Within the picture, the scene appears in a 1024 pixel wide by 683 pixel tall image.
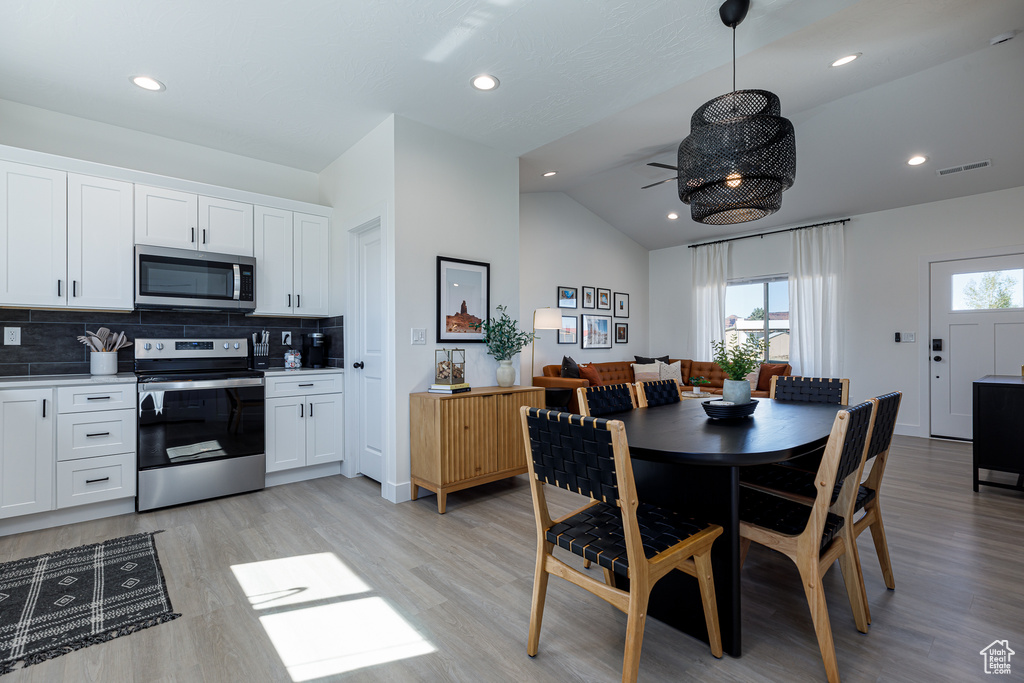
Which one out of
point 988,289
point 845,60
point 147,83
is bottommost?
point 988,289

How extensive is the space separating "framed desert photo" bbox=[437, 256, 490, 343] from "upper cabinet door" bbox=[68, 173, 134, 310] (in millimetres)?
2211

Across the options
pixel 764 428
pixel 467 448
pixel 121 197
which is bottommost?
pixel 467 448

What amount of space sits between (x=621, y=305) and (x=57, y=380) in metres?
6.51

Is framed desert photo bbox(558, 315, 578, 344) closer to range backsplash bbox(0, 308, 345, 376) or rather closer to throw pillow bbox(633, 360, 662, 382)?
throw pillow bbox(633, 360, 662, 382)

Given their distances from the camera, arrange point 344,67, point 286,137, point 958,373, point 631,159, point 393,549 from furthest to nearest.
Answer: point 958,373
point 631,159
point 286,137
point 344,67
point 393,549

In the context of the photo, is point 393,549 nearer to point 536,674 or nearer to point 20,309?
point 536,674

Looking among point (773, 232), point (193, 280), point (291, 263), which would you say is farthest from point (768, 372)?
point (193, 280)

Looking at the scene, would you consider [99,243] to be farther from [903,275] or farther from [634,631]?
[903,275]

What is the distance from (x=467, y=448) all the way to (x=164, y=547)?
183 cm

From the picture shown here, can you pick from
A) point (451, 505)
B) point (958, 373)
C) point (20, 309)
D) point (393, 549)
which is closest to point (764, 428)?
point (393, 549)

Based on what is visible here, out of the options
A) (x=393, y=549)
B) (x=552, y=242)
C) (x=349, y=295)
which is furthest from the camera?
(x=552, y=242)

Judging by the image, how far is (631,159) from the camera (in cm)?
487

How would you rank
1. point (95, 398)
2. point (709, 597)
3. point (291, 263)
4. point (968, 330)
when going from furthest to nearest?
point (968, 330), point (291, 263), point (95, 398), point (709, 597)

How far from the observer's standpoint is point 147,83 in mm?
2965
